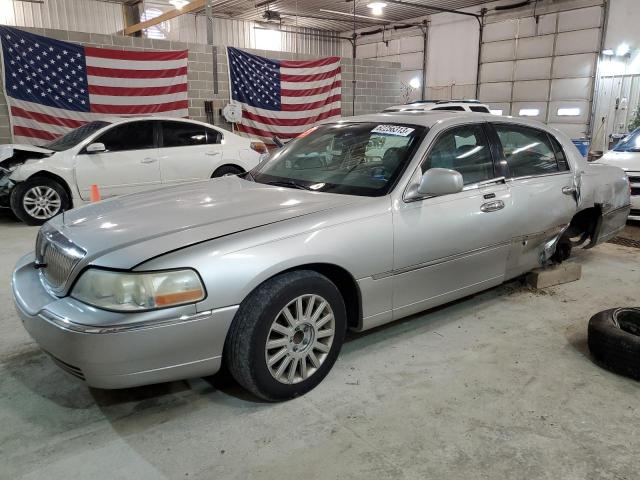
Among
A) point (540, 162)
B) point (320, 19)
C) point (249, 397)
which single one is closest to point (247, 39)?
point (320, 19)

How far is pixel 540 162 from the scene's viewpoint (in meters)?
3.91

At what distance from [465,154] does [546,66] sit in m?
Result: 15.5

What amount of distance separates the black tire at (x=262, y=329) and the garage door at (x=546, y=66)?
1584cm

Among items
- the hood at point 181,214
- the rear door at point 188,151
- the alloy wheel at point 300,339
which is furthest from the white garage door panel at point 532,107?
the alloy wheel at point 300,339

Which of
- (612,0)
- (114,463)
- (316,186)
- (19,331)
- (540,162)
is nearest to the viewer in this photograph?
(114,463)

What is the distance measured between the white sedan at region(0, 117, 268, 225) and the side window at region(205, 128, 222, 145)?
14cm

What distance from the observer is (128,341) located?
2.10 m

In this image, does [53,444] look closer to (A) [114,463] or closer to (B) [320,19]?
(A) [114,463]

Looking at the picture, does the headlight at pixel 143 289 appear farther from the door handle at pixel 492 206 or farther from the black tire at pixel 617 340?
the black tire at pixel 617 340

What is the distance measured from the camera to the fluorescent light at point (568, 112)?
623 inches

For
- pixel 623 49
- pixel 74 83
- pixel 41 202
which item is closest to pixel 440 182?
pixel 41 202

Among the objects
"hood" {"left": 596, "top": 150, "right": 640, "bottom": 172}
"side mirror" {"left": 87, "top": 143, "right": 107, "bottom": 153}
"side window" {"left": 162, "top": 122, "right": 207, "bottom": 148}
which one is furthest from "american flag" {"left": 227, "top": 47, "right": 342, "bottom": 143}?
"hood" {"left": 596, "top": 150, "right": 640, "bottom": 172}

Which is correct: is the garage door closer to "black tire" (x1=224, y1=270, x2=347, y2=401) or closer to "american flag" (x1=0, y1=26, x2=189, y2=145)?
"american flag" (x1=0, y1=26, x2=189, y2=145)

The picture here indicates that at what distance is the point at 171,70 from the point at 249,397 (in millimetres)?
8787
